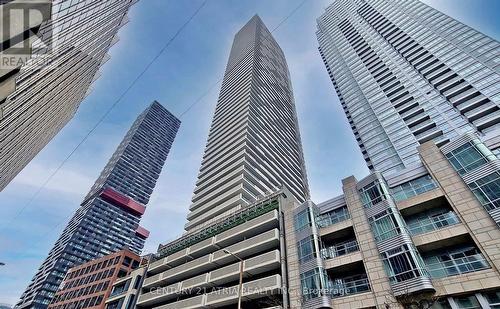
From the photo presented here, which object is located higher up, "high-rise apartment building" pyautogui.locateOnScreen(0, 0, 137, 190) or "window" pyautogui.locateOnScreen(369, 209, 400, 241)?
"high-rise apartment building" pyautogui.locateOnScreen(0, 0, 137, 190)

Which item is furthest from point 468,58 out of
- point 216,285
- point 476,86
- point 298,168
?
point 216,285

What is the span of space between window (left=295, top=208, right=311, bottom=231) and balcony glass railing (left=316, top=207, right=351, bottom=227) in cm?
109

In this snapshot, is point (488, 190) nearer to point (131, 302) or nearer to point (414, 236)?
point (414, 236)

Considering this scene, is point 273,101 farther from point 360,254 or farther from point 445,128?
point 360,254

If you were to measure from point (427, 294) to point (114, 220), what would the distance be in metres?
150

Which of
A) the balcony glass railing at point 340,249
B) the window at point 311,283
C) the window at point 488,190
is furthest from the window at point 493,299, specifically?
the window at point 311,283

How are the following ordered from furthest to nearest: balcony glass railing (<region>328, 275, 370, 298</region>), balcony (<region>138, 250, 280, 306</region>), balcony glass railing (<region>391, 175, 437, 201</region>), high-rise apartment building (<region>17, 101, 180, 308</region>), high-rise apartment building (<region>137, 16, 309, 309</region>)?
high-rise apartment building (<region>17, 101, 180, 308</region>) → high-rise apartment building (<region>137, 16, 309, 309</region>) → balcony (<region>138, 250, 280, 306</region>) → balcony glass railing (<region>391, 175, 437, 201</region>) → balcony glass railing (<region>328, 275, 370, 298</region>)

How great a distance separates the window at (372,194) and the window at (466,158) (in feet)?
20.3

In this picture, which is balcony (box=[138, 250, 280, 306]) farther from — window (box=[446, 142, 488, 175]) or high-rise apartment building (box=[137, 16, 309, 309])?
window (box=[446, 142, 488, 175])

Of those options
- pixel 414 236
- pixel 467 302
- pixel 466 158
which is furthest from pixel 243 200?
pixel 467 302

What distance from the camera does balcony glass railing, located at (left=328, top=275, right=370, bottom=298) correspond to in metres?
21.8

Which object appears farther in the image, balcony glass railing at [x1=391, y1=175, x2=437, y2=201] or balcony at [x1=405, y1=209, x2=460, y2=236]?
balcony glass railing at [x1=391, y1=175, x2=437, y2=201]

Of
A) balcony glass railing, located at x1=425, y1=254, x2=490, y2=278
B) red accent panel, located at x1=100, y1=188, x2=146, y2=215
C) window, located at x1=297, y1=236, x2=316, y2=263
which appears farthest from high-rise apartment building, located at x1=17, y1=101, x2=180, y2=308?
balcony glass railing, located at x1=425, y1=254, x2=490, y2=278

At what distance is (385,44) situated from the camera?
299ft
